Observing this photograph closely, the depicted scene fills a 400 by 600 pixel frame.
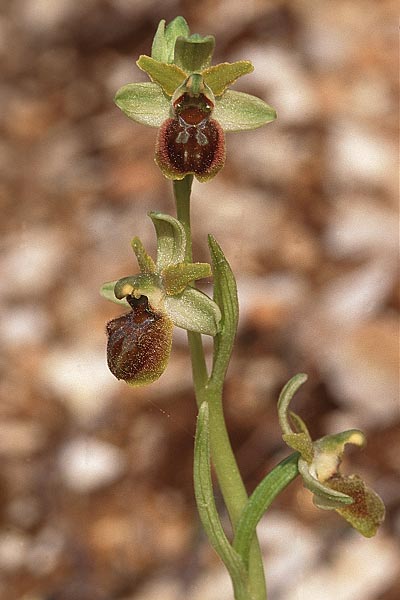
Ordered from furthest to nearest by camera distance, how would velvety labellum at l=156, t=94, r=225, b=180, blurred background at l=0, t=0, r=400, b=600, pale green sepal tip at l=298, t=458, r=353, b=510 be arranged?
blurred background at l=0, t=0, r=400, b=600
pale green sepal tip at l=298, t=458, r=353, b=510
velvety labellum at l=156, t=94, r=225, b=180

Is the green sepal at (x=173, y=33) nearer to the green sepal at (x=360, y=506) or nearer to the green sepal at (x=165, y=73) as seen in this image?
the green sepal at (x=165, y=73)

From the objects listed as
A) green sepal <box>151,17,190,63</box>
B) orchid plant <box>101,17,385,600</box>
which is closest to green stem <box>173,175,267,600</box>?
orchid plant <box>101,17,385,600</box>

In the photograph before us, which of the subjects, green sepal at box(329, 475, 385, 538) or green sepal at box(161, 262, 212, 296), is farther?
green sepal at box(329, 475, 385, 538)

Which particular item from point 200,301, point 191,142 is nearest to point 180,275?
point 200,301

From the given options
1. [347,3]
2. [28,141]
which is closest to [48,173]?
[28,141]

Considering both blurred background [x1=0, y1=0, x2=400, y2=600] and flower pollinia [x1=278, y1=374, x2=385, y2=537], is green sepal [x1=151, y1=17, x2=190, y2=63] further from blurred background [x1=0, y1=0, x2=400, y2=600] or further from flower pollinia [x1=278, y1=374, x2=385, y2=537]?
blurred background [x1=0, y1=0, x2=400, y2=600]

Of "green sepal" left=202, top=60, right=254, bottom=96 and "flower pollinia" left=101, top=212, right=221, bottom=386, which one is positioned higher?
"green sepal" left=202, top=60, right=254, bottom=96
